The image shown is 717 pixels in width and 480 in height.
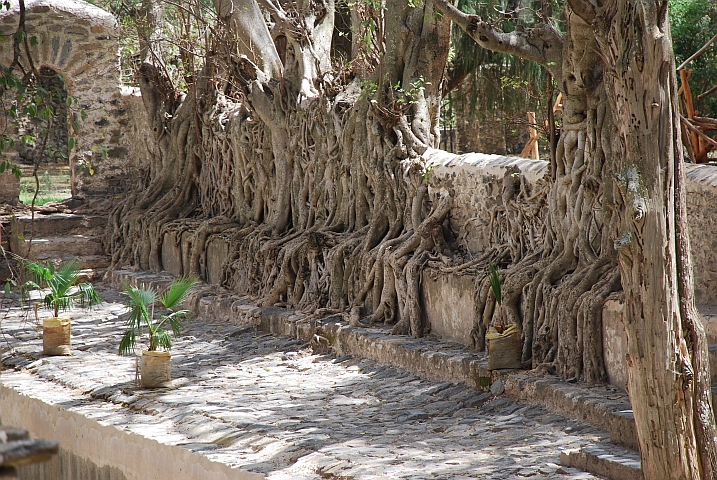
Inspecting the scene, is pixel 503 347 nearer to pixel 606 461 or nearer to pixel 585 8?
pixel 606 461

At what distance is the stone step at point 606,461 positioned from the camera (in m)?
4.60

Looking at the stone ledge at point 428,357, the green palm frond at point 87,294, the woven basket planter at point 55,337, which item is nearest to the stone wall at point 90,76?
the green palm frond at point 87,294

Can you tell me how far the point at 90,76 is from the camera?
13.5m

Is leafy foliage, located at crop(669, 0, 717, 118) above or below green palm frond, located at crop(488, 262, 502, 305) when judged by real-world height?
above

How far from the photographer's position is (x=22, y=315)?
34.2ft

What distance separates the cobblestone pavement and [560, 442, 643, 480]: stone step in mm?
68

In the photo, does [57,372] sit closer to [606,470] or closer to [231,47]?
[231,47]

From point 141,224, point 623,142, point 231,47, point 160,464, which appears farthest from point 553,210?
point 141,224

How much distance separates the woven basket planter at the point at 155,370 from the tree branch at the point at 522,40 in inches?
131

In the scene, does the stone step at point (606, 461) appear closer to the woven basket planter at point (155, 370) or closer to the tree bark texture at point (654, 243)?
the tree bark texture at point (654, 243)

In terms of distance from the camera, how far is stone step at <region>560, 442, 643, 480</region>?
15.1ft

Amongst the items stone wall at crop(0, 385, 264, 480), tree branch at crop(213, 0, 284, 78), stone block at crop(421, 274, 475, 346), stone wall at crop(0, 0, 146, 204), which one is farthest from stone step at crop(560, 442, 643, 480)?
stone wall at crop(0, 0, 146, 204)

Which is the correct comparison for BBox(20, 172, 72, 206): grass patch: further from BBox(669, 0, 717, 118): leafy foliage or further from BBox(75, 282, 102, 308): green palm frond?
BBox(669, 0, 717, 118): leafy foliage

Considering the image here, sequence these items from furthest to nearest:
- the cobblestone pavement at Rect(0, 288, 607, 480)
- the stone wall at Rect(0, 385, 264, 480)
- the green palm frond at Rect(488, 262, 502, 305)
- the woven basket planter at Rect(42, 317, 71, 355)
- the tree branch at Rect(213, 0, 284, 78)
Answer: the tree branch at Rect(213, 0, 284, 78), the woven basket planter at Rect(42, 317, 71, 355), the green palm frond at Rect(488, 262, 502, 305), the stone wall at Rect(0, 385, 264, 480), the cobblestone pavement at Rect(0, 288, 607, 480)
